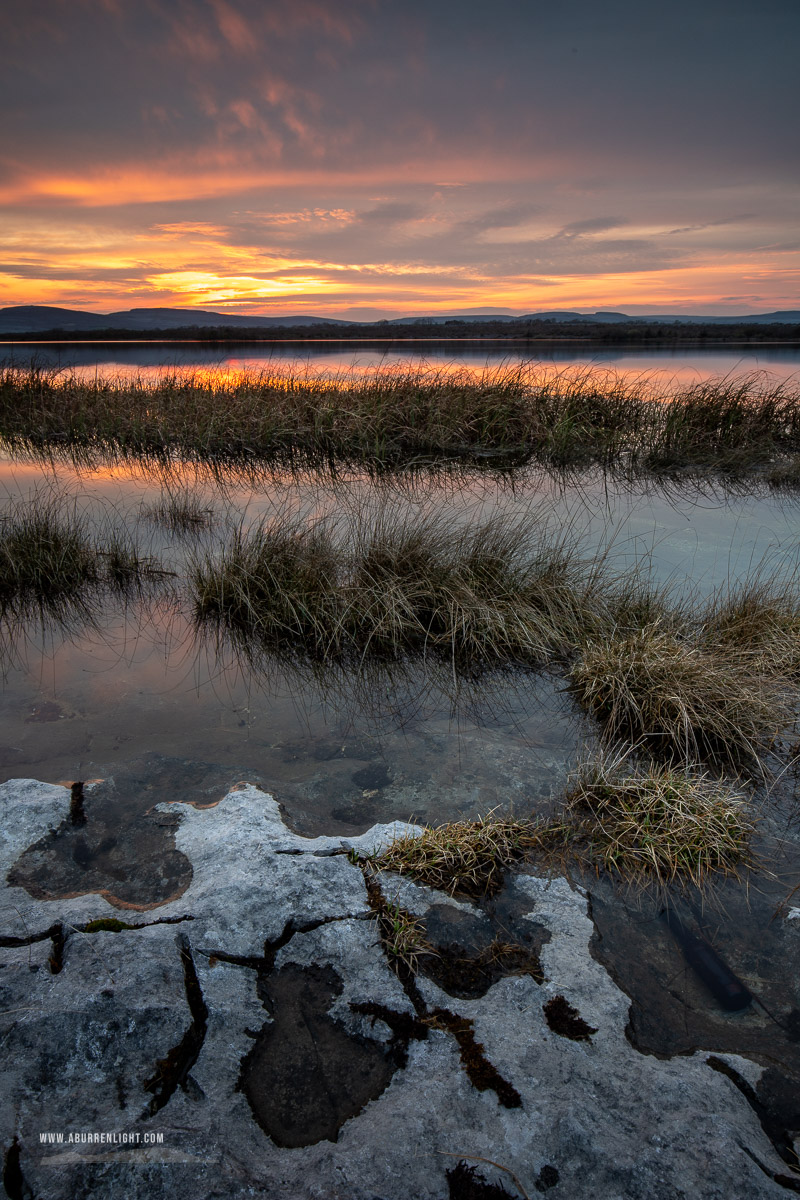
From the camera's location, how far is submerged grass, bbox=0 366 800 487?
995 cm

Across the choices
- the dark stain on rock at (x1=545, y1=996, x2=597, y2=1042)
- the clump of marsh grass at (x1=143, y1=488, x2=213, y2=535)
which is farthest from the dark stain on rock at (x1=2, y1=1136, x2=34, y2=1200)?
the clump of marsh grass at (x1=143, y1=488, x2=213, y2=535)

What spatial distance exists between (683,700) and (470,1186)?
2390 mm

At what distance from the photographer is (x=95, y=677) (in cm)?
380

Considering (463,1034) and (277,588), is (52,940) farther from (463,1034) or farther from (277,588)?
(277,588)

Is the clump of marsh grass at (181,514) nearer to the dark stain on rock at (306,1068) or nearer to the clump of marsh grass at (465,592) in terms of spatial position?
the clump of marsh grass at (465,592)

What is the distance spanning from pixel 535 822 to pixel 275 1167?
1.46m

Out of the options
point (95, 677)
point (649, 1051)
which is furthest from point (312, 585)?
point (649, 1051)

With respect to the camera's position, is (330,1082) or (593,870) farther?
(593,870)

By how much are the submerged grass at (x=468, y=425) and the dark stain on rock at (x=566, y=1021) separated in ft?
27.4

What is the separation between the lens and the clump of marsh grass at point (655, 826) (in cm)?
230

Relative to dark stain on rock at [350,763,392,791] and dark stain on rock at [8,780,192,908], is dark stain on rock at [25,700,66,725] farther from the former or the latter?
dark stain on rock at [350,763,392,791]

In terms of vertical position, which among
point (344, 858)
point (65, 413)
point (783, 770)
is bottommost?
point (783, 770)

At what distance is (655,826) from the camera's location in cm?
241

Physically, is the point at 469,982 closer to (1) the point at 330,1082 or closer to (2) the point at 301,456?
(1) the point at 330,1082
